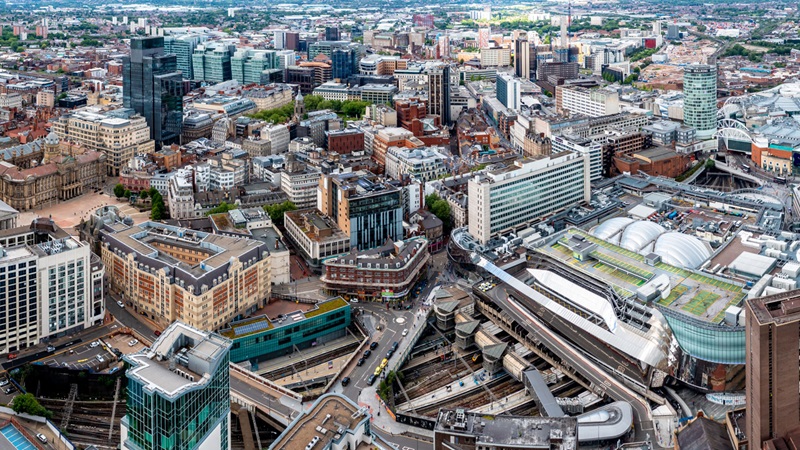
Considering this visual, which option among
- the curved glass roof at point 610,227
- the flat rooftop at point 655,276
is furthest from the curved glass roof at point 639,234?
the flat rooftop at point 655,276

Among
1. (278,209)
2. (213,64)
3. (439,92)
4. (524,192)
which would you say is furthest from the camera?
(213,64)

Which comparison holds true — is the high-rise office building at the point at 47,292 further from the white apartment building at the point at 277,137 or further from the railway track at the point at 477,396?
the white apartment building at the point at 277,137

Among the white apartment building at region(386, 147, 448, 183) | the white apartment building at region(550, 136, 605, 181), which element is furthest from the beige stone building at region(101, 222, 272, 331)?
the white apartment building at region(550, 136, 605, 181)

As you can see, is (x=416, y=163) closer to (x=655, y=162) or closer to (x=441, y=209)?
(x=441, y=209)

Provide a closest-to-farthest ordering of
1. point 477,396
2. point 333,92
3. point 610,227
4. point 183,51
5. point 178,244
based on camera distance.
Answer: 1. point 477,396
2. point 178,244
3. point 610,227
4. point 333,92
5. point 183,51

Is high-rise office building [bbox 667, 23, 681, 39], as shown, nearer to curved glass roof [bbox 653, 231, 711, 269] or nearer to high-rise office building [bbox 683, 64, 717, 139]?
high-rise office building [bbox 683, 64, 717, 139]

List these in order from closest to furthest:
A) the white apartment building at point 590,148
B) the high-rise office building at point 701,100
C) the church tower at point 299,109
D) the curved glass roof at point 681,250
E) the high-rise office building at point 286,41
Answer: the curved glass roof at point 681,250
the white apartment building at point 590,148
the high-rise office building at point 701,100
the church tower at point 299,109
the high-rise office building at point 286,41

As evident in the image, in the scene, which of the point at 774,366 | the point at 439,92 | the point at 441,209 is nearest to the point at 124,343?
the point at 441,209
